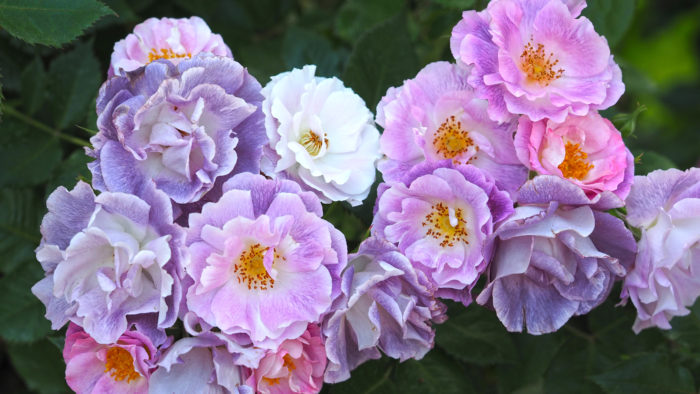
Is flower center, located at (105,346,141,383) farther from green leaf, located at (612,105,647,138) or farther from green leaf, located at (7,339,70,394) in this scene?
green leaf, located at (612,105,647,138)

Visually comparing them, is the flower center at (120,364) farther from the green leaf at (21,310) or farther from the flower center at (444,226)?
the flower center at (444,226)

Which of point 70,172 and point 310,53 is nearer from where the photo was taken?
point 70,172

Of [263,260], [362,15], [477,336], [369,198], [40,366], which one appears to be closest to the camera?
[263,260]

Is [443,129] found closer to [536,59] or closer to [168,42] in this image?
[536,59]

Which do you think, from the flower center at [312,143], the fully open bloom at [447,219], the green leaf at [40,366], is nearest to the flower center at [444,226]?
the fully open bloom at [447,219]

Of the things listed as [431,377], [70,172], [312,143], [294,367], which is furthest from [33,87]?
[431,377]

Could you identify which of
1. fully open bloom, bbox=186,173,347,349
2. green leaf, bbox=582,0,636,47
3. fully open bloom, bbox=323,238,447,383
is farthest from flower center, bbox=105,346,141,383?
green leaf, bbox=582,0,636,47

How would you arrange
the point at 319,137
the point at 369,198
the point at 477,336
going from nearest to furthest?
the point at 319,137 → the point at 369,198 → the point at 477,336

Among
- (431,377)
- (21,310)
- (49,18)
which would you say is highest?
(49,18)
